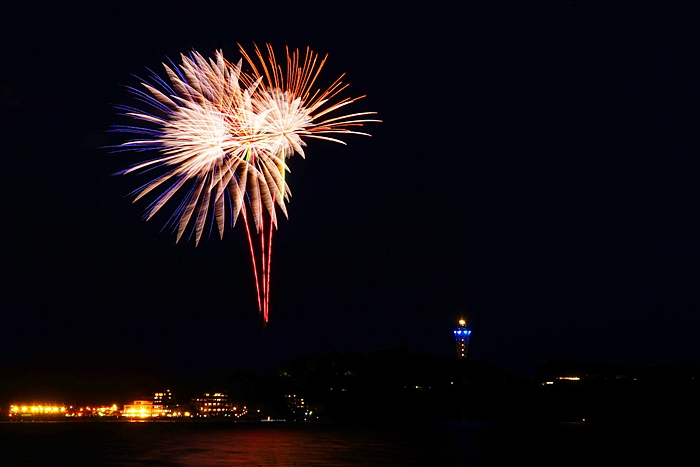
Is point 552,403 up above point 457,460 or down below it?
above

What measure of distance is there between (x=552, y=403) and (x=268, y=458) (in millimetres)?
149484

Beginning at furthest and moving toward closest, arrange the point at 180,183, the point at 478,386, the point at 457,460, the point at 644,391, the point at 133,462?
the point at 478,386 < the point at 644,391 < the point at 457,460 < the point at 133,462 < the point at 180,183

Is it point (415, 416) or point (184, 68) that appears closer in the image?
point (184, 68)

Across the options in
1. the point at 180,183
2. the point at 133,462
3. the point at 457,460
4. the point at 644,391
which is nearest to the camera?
the point at 180,183

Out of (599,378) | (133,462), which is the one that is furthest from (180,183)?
(599,378)

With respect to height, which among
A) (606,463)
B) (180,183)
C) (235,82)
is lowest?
(606,463)

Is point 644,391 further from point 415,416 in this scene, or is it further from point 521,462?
point 521,462

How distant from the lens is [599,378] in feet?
600

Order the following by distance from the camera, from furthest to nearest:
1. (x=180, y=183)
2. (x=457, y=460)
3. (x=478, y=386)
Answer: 1. (x=478, y=386)
2. (x=457, y=460)
3. (x=180, y=183)

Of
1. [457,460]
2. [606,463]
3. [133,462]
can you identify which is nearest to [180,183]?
[133,462]

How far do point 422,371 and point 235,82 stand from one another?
17325 cm

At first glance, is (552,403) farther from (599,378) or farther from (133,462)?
(133,462)

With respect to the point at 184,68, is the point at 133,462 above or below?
below

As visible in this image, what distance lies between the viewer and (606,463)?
52750 mm
